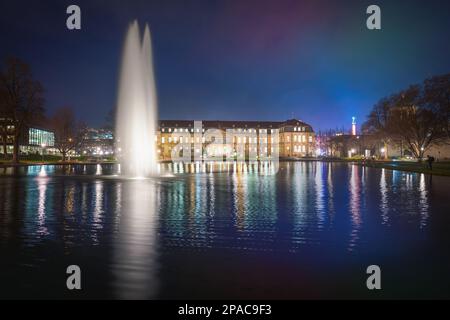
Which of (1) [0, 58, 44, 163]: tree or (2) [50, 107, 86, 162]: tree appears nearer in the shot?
(1) [0, 58, 44, 163]: tree

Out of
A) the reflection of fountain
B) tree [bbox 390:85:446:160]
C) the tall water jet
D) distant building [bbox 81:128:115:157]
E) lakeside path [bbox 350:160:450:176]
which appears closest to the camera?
the reflection of fountain

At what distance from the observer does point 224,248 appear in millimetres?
10422

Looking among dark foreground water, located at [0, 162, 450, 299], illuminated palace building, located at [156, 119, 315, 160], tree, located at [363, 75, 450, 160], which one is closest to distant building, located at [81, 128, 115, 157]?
illuminated palace building, located at [156, 119, 315, 160]

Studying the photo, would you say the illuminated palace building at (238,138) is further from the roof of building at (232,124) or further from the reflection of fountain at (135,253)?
the reflection of fountain at (135,253)

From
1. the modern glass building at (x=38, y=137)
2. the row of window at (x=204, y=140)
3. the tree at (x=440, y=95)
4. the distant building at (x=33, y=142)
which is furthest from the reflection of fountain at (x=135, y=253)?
the row of window at (x=204, y=140)

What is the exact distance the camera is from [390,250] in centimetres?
1019

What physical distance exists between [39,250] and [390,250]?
351 inches

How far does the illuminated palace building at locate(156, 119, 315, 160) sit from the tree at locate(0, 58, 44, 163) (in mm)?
100198

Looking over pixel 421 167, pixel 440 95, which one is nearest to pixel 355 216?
pixel 421 167

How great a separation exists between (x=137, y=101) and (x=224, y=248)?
3201 cm

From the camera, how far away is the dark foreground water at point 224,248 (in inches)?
295

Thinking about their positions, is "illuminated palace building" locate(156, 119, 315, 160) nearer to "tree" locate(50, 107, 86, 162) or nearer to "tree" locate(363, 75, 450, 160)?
"tree" locate(50, 107, 86, 162)

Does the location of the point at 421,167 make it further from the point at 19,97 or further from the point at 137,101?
the point at 19,97

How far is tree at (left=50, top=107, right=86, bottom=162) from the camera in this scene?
83.5m
